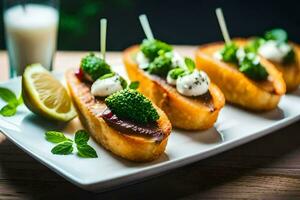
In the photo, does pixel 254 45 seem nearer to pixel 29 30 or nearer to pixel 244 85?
pixel 244 85

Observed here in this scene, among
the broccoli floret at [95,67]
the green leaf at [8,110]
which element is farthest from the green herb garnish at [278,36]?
the green leaf at [8,110]

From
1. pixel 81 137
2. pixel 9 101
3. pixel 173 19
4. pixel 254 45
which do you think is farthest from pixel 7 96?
pixel 173 19

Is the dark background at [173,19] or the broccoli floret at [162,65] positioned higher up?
the broccoli floret at [162,65]

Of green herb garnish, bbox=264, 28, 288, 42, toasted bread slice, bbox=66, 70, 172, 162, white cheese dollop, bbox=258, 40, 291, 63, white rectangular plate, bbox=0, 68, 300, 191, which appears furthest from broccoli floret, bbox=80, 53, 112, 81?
green herb garnish, bbox=264, 28, 288, 42

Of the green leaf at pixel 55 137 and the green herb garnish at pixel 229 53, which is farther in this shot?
the green herb garnish at pixel 229 53

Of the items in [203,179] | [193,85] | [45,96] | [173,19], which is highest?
[193,85]

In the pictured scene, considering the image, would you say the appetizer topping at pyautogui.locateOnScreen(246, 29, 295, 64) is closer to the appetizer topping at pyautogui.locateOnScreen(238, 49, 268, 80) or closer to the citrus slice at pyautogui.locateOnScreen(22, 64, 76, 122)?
the appetizer topping at pyautogui.locateOnScreen(238, 49, 268, 80)

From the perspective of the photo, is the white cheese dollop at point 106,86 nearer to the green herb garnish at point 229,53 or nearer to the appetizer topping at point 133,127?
the appetizer topping at point 133,127

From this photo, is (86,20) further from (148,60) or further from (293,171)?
(293,171)
